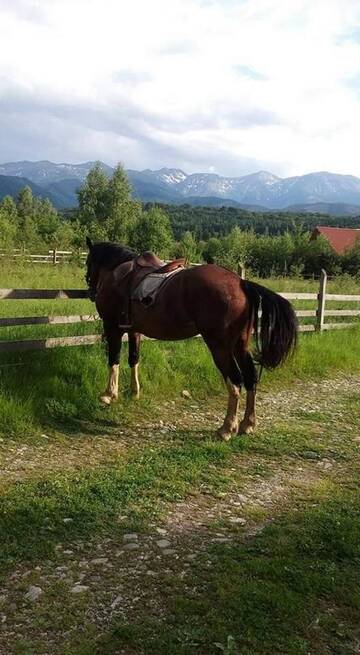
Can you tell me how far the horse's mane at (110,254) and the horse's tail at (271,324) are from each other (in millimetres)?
A: 1841

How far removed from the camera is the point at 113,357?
7.02 m

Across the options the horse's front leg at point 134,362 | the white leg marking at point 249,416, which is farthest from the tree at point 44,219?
the white leg marking at point 249,416

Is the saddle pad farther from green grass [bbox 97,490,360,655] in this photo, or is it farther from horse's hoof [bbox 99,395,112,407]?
green grass [bbox 97,490,360,655]

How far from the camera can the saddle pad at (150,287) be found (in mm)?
6398

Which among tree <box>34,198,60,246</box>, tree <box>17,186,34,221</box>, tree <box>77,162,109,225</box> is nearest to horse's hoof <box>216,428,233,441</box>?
tree <box>34,198,60,246</box>

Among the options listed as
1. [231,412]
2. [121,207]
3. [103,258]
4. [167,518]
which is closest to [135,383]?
[231,412]

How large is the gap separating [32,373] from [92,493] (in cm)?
272

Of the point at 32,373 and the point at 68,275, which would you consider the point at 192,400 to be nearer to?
the point at 32,373

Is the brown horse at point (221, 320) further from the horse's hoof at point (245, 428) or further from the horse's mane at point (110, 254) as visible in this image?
the horse's mane at point (110, 254)

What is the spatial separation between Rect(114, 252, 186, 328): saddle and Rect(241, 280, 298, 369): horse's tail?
1.02m

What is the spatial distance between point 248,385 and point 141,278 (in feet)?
6.30

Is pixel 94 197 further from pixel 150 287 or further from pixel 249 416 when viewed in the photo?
pixel 249 416

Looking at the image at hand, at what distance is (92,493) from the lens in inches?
177

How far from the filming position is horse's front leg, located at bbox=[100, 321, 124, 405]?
6.89m
